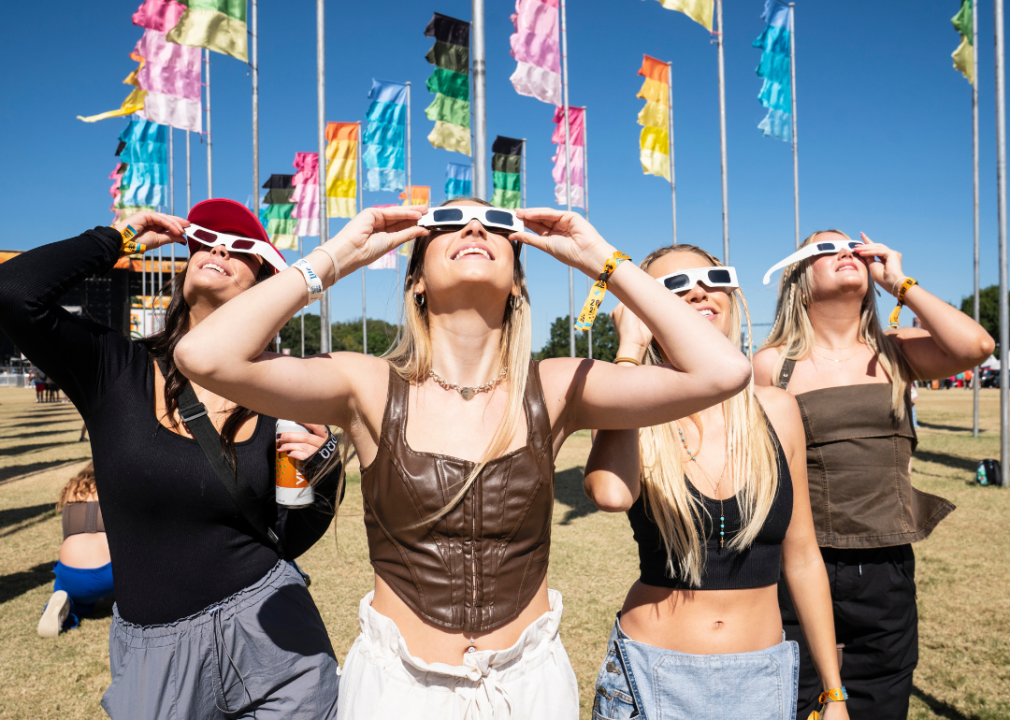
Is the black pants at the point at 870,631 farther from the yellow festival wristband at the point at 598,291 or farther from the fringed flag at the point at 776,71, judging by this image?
the fringed flag at the point at 776,71

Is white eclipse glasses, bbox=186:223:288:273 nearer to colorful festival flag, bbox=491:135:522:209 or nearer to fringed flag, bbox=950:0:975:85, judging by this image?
colorful festival flag, bbox=491:135:522:209

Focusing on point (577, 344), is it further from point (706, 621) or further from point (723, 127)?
point (706, 621)

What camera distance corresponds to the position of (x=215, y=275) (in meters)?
2.35

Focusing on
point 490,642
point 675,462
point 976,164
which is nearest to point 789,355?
point 675,462

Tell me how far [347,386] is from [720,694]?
1.49 meters

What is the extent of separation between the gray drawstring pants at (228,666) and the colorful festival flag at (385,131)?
16797 mm

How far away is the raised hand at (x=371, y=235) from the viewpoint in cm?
177

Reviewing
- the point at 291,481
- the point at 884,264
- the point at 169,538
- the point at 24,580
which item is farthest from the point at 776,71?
the point at 24,580

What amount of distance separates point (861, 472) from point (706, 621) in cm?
139

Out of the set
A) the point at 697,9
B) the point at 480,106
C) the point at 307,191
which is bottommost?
the point at 480,106

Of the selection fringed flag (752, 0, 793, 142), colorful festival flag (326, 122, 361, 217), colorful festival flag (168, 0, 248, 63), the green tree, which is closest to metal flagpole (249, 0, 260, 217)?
colorful festival flag (168, 0, 248, 63)

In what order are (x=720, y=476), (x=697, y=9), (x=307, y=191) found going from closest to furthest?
(x=720, y=476), (x=697, y=9), (x=307, y=191)

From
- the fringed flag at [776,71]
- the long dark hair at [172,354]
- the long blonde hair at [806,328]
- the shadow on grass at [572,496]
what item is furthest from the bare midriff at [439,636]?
the fringed flag at [776,71]

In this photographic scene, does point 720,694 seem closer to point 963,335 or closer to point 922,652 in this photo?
point 963,335
